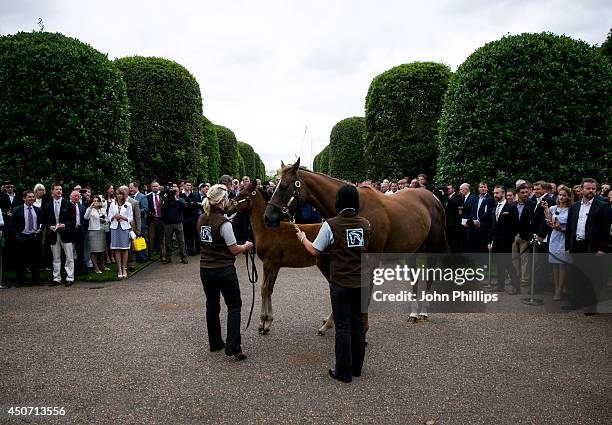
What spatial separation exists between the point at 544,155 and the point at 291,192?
900cm

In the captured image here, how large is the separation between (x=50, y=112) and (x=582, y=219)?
12859mm

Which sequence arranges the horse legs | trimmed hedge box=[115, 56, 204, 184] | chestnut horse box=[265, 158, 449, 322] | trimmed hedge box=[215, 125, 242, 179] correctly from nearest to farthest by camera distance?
chestnut horse box=[265, 158, 449, 322] < the horse legs < trimmed hedge box=[115, 56, 204, 184] < trimmed hedge box=[215, 125, 242, 179]

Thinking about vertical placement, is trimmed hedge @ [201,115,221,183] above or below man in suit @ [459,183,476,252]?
above

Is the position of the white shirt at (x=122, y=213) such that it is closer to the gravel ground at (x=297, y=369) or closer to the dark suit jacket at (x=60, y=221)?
the dark suit jacket at (x=60, y=221)

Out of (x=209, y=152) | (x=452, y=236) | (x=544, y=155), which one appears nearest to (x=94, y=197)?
(x=452, y=236)

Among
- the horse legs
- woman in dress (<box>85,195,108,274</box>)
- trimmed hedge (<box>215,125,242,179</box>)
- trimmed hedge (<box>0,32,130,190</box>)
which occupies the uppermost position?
trimmed hedge (<box>215,125,242,179</box>)

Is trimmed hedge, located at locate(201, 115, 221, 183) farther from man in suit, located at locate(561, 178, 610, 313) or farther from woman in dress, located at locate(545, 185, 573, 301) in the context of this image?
man in suit, located at locate(561, 178, 610, 313)

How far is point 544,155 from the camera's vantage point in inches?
458

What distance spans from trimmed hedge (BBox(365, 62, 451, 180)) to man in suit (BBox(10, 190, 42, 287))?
50.2ft

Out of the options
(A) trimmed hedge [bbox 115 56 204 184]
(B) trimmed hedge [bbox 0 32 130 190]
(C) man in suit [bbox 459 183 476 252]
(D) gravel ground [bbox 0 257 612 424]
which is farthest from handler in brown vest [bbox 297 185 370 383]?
(A) trimmed hedge [bbox 115 56 204 184]

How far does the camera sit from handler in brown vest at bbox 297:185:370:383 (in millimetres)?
4750

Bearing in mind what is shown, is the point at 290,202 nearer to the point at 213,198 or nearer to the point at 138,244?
the point at 213,198

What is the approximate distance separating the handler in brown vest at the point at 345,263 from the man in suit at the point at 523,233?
19.4ft

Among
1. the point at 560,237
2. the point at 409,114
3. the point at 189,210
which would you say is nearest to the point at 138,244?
the point at 189,210
